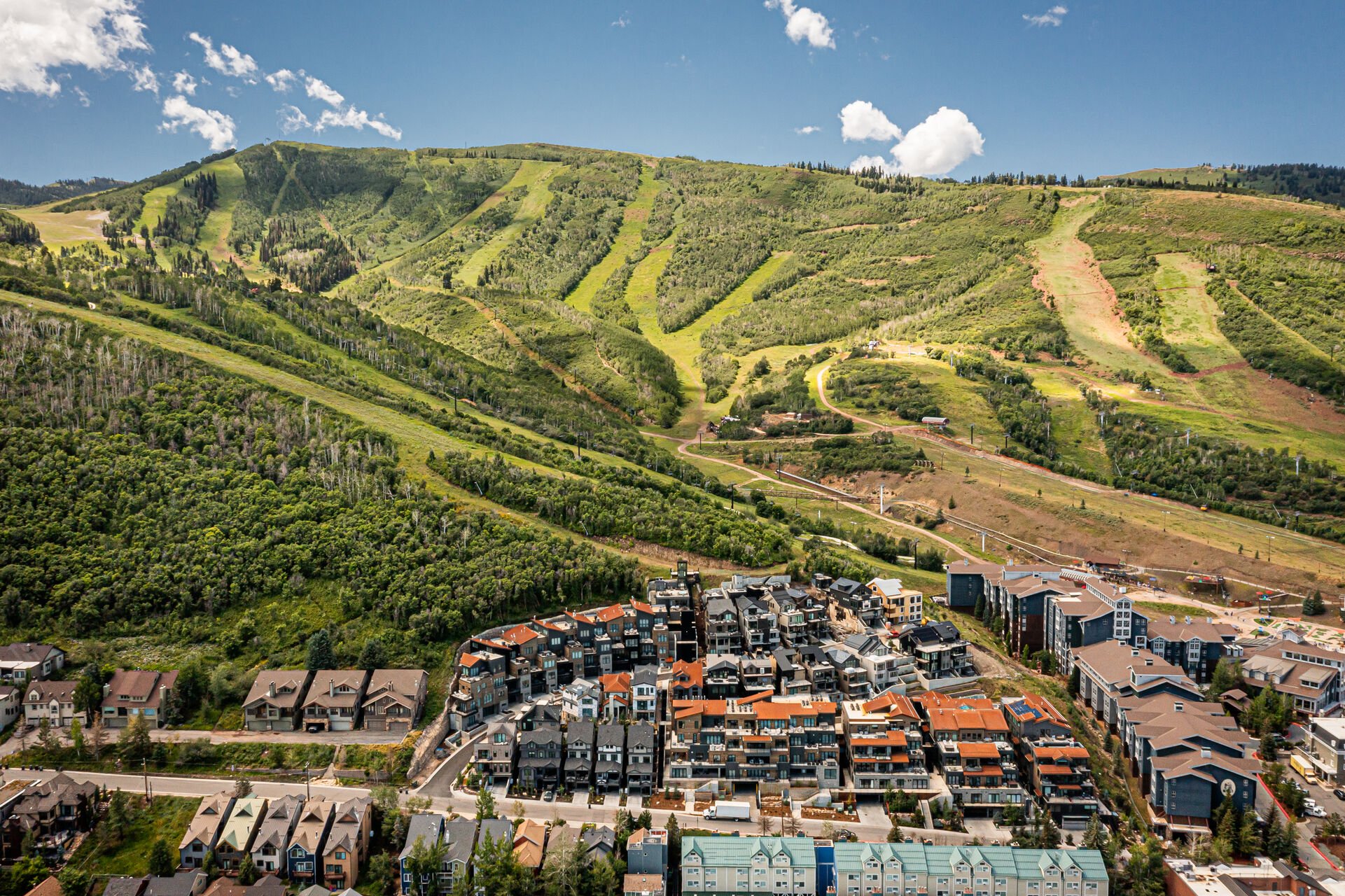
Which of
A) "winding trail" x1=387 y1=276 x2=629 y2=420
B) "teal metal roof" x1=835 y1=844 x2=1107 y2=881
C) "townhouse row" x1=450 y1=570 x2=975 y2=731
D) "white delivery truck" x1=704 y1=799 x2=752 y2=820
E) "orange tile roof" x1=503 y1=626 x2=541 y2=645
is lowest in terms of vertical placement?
"teal metal roof" x1=835 y1=844 x2=1107 y2=881

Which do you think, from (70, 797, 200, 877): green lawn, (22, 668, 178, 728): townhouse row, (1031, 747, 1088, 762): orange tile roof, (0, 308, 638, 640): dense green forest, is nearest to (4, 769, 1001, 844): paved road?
(70, 797, 200, 877): green lawn

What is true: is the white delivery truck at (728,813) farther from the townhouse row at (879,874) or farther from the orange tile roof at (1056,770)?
the orange tile roof at (1056,770)

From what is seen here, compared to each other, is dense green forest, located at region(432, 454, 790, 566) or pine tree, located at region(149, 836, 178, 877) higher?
dense green forest, located at region(432, 454, 790, 566)

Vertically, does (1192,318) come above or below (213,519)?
above

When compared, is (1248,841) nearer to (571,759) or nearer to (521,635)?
(571,759)

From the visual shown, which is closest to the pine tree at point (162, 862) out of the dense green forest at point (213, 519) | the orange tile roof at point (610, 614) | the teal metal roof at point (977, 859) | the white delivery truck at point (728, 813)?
the dense green forest at point (213, 519)

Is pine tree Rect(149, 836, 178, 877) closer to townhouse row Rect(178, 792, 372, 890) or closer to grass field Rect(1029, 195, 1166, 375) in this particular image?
townhouse row Rect(178, 792, 372, 890)

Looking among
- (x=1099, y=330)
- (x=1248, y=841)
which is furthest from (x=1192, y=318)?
(x=1248, y=841)
